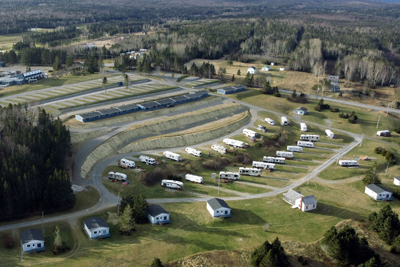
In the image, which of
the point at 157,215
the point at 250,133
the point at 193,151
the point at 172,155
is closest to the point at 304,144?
the point at 250,133

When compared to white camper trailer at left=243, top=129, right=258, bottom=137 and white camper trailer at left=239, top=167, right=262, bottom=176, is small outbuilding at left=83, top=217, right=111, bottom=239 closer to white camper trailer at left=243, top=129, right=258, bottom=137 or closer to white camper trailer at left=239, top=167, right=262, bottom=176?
white camper trailer at left=239, top=167, right=262, bottom=176

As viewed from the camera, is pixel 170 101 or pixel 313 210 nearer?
pixel 313 210

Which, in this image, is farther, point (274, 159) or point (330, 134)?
point (330, 134)

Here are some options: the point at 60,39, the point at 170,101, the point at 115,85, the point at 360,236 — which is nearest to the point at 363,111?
the point at 170,101

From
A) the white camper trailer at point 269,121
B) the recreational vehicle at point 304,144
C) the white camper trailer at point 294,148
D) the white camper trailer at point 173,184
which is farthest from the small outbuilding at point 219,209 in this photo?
the white camper trailer at point 269,121

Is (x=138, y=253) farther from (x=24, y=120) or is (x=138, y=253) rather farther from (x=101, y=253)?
(x=24, y=120)

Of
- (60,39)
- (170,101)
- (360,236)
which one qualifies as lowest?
(360,236)

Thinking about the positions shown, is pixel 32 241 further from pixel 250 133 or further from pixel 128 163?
pixel 250 133
